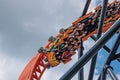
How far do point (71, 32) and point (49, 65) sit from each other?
57.1 inches

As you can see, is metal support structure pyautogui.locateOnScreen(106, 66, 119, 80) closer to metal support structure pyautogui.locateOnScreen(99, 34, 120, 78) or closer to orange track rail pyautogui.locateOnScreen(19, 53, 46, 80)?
metal support structure pyautogui.locateOnScreen(99, 34, 120, 78)

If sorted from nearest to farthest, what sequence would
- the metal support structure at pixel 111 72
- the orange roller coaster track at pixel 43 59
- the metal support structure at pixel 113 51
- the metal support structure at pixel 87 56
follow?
the metal support structure at pixel 87 56 < the metal support structure at pixel 111 72 < the metal support structure at pixel 113 51 < the orange roller coaster track at pixel 43 59

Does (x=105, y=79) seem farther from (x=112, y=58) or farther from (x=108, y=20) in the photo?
(x=108, y=20)

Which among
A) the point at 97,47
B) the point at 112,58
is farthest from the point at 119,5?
the point at 97,47

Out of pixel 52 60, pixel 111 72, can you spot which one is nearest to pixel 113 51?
pixel 111 72

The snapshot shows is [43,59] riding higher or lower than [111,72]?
higher

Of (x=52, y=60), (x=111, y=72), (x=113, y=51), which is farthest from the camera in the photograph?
(x=52, y=60)

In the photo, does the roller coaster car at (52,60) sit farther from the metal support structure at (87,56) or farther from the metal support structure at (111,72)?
the metal support structure at (87,56)

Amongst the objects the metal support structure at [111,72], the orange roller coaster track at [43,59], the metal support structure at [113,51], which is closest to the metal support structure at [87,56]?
the metal support structure at [111,72]

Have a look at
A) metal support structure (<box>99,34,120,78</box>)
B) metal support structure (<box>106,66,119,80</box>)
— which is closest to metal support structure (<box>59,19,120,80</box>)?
metal support structure (<box>106,66,119,80</box>)

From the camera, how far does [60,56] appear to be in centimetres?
1187

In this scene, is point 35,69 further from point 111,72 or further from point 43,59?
point 111,72

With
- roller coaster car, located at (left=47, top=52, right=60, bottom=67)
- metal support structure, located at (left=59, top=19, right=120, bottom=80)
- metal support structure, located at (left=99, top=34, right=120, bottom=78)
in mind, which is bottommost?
metal support structure, located at (left=59, top=19, right=120, bottom=80)

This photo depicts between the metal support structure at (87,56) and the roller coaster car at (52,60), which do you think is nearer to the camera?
the metal support structure at (87,56)
